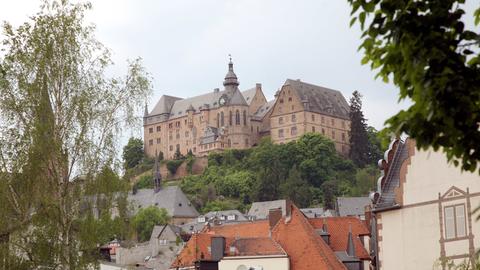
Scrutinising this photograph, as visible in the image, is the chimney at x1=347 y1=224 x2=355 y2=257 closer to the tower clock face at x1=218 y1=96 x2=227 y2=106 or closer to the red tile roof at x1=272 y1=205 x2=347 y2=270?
the red tile roof at x1=272 y1=205 x2=347 y2=270

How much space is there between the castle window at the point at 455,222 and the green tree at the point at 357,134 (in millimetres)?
149193

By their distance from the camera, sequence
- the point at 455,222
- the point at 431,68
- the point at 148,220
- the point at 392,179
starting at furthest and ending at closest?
the point at 148,220
the point at 392,179
the point at 455,222
the point at 431,68

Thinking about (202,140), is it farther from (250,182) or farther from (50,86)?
(50,86)

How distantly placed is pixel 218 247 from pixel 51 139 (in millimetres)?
20137

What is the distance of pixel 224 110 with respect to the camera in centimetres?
19362

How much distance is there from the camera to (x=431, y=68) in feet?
22.5

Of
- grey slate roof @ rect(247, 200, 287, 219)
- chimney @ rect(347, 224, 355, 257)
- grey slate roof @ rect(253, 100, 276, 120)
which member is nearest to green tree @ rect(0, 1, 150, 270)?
chimney @ rect(347, 224, 355, 257)

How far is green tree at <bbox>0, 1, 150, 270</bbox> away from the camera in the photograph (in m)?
27.1

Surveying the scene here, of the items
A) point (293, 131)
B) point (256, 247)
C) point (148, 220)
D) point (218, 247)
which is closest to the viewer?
point (256, 247)

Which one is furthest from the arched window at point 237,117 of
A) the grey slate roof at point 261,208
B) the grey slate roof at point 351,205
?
the grey slate roof at point 351,205

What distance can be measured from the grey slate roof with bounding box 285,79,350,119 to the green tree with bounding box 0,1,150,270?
511 ft

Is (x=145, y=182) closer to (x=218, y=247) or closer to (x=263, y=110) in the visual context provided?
(x=263, y=110)

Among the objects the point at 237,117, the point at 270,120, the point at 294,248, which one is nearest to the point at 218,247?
the point at 294,248

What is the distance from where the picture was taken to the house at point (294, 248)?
4250 cm
